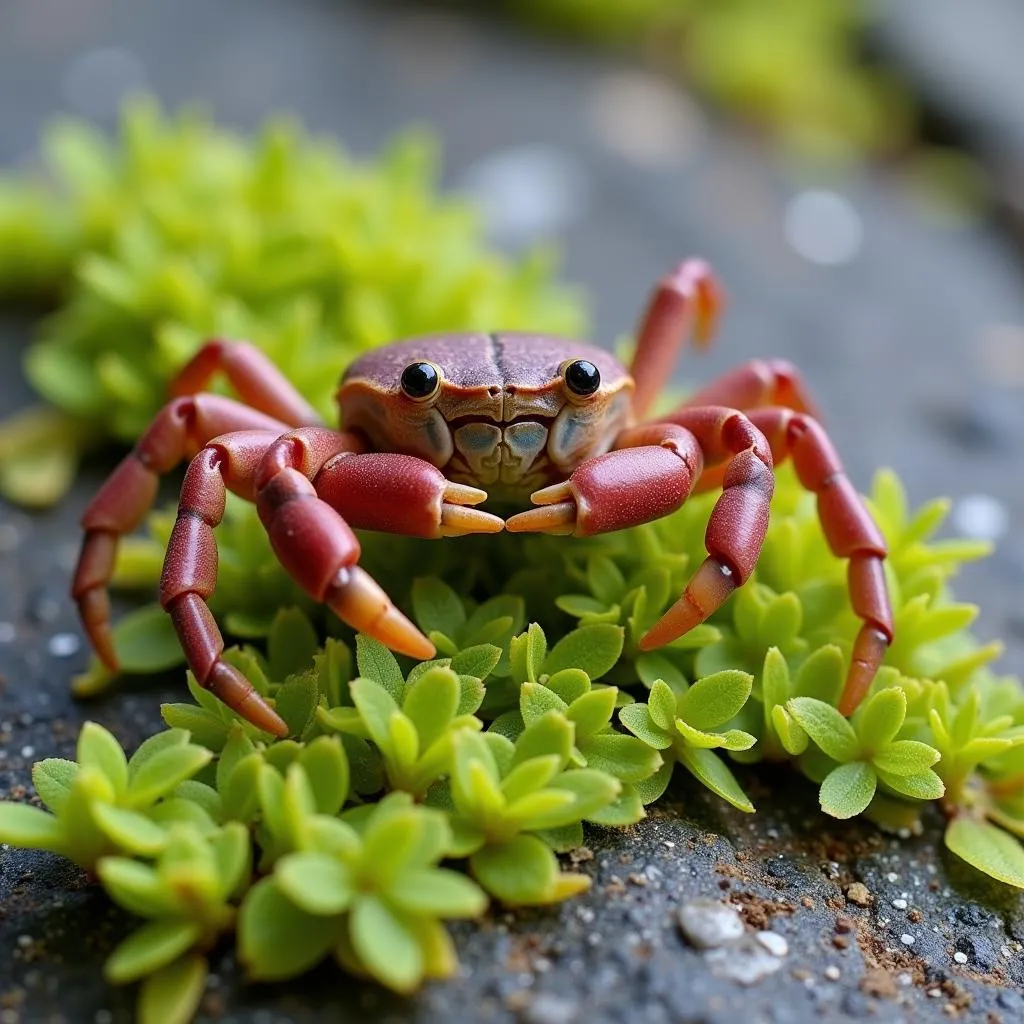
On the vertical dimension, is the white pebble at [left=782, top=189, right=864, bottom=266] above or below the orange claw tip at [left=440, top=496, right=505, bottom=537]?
above

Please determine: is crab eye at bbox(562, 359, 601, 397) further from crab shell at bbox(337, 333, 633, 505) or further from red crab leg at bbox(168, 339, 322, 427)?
red crab leg at bbox(168, 339, 322, 427)

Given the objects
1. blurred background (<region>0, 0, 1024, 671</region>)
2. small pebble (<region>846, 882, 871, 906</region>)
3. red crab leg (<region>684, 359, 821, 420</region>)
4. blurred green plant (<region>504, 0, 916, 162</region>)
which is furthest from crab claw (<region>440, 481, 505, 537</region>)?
blurred green plant (<region>504, 0, 916, 162</region>)

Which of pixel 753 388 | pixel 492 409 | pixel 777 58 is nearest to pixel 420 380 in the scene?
pixel 492 409

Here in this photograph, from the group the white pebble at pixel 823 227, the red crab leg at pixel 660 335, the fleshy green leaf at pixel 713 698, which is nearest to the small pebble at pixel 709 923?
the fleshy green leaf at pixel 713 698

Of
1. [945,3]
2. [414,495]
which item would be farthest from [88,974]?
[945,3]

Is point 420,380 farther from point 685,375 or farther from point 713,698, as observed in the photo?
point 685,375

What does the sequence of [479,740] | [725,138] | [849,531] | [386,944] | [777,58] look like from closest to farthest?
[386,944] < [479,740] < [849,531] < [725,138] < [777,58]

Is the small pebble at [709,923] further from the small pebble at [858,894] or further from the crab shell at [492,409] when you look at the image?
the crab shell at [492,409]
